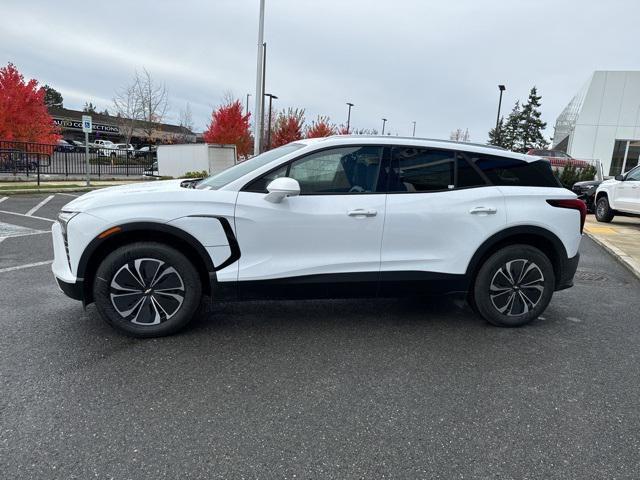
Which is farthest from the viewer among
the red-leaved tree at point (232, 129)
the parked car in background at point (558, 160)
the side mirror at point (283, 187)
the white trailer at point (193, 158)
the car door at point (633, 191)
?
the red-leaved tree at point (232, 129)

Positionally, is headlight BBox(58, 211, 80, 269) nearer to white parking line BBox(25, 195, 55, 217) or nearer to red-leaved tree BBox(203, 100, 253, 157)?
white parking line BBox(25, 195, 55, 217)

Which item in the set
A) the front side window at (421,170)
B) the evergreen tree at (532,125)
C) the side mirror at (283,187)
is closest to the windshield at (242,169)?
the side mirror at (283,187)

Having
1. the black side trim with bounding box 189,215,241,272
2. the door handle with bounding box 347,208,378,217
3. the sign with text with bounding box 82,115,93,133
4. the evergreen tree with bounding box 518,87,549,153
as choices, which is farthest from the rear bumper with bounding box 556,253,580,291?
the evergreen tree with bounding box 518,87,549,153

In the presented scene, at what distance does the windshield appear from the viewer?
3997 mm

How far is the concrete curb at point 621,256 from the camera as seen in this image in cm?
704

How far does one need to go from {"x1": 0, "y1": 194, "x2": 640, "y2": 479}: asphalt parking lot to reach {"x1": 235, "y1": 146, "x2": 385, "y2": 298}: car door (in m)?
0.49

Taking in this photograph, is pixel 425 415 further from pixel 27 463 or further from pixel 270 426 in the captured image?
pixel 27 463

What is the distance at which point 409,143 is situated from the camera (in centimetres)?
414

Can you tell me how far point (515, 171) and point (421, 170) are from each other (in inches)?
36.8

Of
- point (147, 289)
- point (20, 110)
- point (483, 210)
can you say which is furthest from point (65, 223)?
point (20, 110)

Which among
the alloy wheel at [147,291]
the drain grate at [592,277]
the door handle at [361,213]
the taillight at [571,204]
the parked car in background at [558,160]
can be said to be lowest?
the drain grate at [592,277]

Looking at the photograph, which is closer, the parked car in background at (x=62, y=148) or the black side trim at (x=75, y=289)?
the black side trim at (x=75, y=289)

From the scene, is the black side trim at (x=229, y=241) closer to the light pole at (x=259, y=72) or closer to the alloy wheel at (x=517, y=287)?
the alloy wheel at (x=517, y=287)

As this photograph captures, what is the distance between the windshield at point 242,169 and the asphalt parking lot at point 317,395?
124 cm
